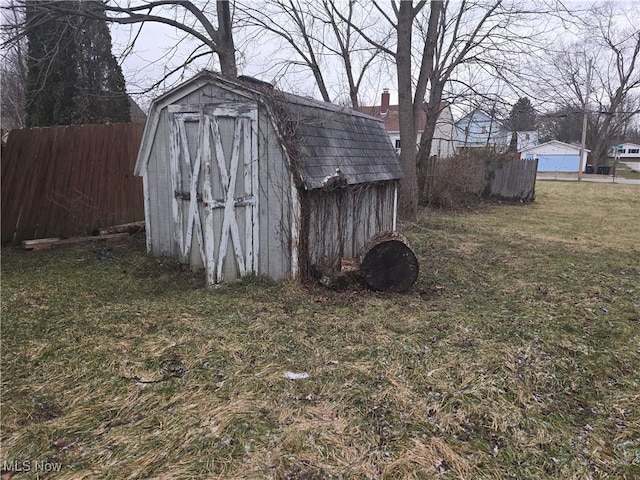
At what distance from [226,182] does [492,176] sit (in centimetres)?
1442

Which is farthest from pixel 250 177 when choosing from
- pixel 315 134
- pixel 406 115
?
pixel 406 115

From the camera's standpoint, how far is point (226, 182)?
18.0 ft

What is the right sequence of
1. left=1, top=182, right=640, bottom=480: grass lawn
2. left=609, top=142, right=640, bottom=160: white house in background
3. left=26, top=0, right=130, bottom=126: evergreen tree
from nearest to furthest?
left=1, top=182, right=640, bottom=480: grass lawn
left=26, top=0, right=130, bottom=126: evergreen tree
left=609, top=142, right=640, bottom=160: white house in background

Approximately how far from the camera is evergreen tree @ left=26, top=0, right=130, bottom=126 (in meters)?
10.9

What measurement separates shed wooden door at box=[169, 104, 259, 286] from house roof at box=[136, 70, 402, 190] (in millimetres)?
298

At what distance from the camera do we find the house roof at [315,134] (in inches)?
209

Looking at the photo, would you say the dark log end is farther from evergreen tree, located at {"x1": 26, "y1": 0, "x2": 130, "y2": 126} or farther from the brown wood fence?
the brown wood fence

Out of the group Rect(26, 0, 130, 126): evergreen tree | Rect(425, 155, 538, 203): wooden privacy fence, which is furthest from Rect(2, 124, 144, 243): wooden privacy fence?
Rect(425, 155, 538, 203): wooden privacy fence

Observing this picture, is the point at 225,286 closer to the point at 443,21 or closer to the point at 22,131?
the point at 22,131

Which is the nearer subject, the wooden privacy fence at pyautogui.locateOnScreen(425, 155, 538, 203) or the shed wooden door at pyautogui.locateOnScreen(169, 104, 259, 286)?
the shed wooden door at pyautogui.locateOnScreen(169, 104, 259, 286)

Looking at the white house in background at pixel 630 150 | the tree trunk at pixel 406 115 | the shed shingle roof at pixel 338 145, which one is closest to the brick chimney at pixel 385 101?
the tree trunk at pixel 406 115

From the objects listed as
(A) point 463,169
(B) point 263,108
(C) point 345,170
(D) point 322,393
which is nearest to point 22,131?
(B) point 263,108

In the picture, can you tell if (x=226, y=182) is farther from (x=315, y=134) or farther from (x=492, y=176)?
(x=492, y=176)

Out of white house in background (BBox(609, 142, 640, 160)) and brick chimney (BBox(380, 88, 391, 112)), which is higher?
brick chimney (BBox(380, 88, 391, 112))
